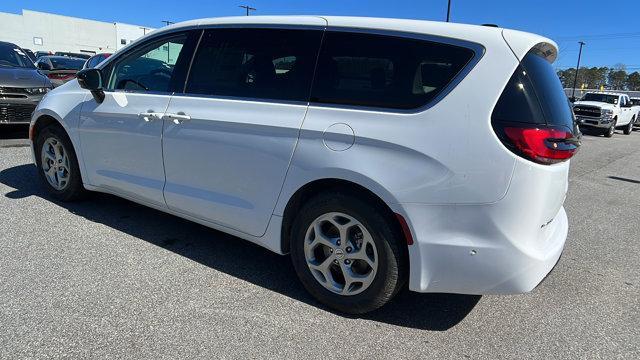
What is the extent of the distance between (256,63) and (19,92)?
6673mm

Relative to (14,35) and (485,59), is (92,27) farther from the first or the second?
(485,59)

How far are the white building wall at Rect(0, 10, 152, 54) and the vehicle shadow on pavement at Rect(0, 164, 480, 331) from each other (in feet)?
211

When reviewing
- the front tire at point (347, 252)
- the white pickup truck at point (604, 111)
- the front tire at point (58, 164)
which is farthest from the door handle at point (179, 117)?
the white pickup truck at point (604, 111)

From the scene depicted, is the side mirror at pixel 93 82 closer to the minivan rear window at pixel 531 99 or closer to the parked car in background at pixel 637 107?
the minivan rear window at pixel 531 99

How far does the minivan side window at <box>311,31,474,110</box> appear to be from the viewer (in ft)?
8.53

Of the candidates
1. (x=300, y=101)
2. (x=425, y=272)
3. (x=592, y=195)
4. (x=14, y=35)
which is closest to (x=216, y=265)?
(x=300, y=101)

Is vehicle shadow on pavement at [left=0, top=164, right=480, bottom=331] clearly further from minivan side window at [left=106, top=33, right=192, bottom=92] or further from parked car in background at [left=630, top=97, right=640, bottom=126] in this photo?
parked car in background at [left=630, top=97, right=640, bottom=126]

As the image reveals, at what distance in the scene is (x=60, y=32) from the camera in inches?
2645

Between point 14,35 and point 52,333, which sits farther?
point 14,35

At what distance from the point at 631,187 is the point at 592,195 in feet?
4.99

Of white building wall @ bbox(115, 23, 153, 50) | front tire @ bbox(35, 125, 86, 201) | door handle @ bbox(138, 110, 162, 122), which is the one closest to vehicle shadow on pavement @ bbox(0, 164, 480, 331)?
front tire @ bbox(35, 125, 86, 201)

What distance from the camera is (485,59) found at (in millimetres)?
2510

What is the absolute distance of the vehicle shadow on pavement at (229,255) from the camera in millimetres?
3037

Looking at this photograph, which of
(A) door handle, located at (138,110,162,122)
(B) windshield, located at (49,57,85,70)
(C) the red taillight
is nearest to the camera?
(C) the red taillight
